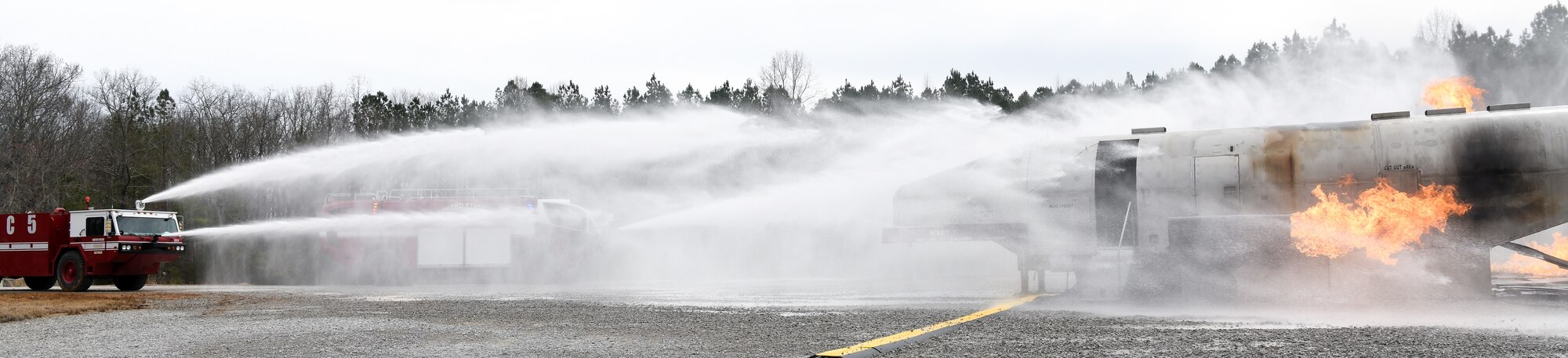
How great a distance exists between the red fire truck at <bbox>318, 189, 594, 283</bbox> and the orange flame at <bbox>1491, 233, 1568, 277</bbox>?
23941 mm

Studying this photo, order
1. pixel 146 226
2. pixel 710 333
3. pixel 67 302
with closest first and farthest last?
pixel 710 333
pixel 67 302
pixel 146 226

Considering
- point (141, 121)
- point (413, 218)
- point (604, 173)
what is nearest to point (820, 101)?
point (604, 173)

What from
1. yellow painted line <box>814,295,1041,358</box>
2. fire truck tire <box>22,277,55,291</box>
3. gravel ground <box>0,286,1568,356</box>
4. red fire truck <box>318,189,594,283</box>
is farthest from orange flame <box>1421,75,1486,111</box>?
fire truck tire <box>22,277,55,291</box>

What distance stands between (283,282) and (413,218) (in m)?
6.54

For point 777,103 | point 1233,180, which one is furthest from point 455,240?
point 777,103

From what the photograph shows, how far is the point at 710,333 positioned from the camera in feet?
39.6

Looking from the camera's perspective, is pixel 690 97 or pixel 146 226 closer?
pixel 146 226

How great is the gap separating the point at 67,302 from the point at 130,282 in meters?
9.02

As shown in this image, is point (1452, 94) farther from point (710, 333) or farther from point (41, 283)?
point (41, 283)

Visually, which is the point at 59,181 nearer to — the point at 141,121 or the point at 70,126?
the point at 70,126

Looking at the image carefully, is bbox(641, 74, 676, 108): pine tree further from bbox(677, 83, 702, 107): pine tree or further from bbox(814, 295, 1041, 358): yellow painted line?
bbox(814, 295, 1041, 358): yellow painted line

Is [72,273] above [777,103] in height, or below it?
below

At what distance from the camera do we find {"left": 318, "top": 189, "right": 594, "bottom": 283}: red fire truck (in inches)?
1240

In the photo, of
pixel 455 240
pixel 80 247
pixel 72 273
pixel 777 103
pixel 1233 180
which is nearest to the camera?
pixel 1233 180
